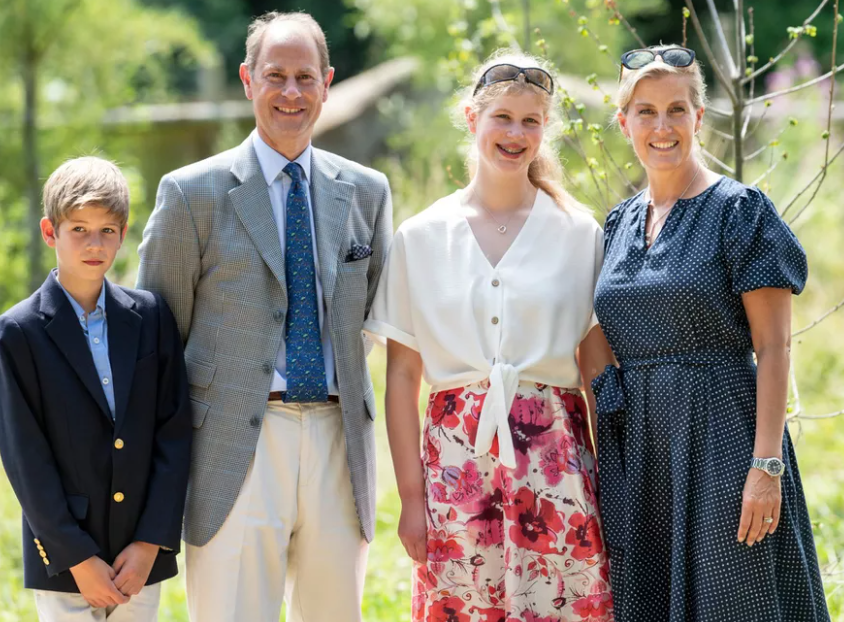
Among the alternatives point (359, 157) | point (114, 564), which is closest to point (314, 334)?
point (114, 564)

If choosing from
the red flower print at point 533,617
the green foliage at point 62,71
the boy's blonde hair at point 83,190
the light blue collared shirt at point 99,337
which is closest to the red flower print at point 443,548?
the red flower print at point 533,617

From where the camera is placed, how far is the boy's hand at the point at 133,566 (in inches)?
110

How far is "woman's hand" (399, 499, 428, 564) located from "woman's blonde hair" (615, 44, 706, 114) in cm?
133

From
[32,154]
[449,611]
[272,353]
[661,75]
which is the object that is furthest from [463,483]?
[32,154]

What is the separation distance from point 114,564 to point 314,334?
84cm

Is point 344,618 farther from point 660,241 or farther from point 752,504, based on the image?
point 660,241

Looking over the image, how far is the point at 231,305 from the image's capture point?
3035 mm

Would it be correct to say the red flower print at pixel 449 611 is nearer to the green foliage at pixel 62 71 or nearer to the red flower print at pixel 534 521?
the red flower print at pixel 534 521

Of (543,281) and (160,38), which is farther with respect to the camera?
(160,38)

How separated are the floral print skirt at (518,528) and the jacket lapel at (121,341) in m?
0.90

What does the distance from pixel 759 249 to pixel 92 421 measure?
184 centimetres

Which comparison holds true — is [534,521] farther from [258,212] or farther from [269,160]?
[269,160]

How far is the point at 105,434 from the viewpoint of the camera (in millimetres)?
2809

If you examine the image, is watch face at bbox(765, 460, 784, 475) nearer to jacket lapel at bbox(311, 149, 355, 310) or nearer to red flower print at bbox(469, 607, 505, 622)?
red flower print at bbox(469, 607, 505, 622)
